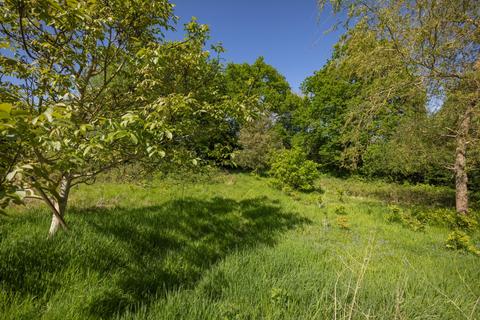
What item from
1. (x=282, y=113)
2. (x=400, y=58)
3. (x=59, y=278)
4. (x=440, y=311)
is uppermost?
(x=282, y=113)

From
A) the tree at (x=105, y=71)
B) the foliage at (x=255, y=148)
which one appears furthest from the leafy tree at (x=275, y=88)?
the tree at (x=105, y=71)

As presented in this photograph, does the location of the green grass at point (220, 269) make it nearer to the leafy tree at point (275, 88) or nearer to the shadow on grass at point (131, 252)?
the shadow on grass at point (131, 252)

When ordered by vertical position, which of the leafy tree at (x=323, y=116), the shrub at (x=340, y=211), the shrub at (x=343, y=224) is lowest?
the shrub at (x=343, y=224)

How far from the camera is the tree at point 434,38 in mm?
4184

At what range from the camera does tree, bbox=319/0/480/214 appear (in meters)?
4.18

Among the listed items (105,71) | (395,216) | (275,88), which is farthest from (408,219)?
(275,88)

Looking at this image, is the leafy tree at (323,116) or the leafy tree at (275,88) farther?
the leafy tree at (275,88)

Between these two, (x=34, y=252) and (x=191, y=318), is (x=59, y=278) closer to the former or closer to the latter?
(x=34, y=252)

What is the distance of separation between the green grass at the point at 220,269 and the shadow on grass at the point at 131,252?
0.6 inches

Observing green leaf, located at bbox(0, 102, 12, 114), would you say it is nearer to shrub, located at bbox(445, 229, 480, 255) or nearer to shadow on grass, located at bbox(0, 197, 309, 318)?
shadow on grass, located at bbox(0, 197, 309, 318)

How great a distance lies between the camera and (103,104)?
393cm

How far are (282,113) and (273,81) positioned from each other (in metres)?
4.39

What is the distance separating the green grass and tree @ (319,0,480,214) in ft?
11.3

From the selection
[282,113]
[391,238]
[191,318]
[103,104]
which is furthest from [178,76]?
[282,113]
